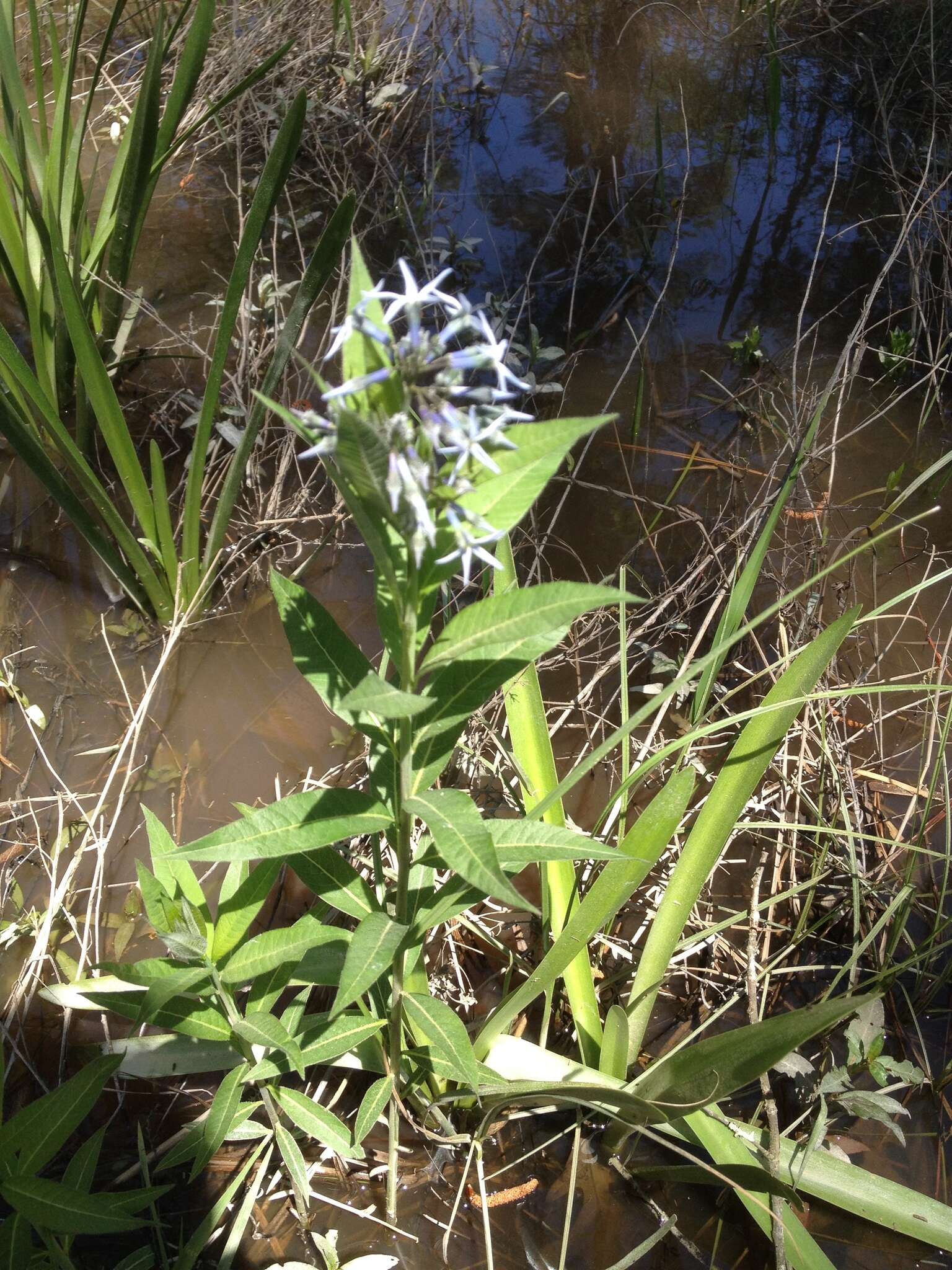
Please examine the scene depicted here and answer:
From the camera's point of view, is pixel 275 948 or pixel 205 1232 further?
pixel 205 1232

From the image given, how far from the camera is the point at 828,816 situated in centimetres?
201

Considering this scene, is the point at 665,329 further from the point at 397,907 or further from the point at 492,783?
the point at 397,907

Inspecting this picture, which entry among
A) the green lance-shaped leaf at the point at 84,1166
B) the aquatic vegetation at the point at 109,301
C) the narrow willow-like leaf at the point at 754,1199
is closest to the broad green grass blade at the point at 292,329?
the aquatic vegetation at the point at 109,301

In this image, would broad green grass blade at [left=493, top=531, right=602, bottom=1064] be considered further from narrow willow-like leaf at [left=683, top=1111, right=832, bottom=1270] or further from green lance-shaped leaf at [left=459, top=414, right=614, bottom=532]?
green lance-shaped leaf at [left=459, top=414, right=614, bottom=532]

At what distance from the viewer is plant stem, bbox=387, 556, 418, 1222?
3.12 feet

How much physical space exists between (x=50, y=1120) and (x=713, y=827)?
1118 mm

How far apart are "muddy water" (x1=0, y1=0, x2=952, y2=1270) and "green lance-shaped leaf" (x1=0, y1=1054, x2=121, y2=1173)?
0.51 meters

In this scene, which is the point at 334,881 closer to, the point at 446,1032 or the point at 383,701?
the point at 446,1032

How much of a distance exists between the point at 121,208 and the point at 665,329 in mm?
1897

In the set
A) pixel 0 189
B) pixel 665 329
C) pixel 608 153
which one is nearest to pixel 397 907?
pixel 0 189

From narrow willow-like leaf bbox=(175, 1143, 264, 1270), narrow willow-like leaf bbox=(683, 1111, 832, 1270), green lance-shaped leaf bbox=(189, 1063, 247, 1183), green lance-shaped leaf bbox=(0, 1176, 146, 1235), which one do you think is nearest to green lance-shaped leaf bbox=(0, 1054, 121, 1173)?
green lance-shaped leaf bbox=(0, 1176, 146, 1235)

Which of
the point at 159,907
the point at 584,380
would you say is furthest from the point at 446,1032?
the point at 584,380

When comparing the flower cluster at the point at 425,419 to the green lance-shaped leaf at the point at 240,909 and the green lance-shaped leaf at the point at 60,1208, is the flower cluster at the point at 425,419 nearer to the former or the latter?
the green lance-shaped leaf at the point at 240,909

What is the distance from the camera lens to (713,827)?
4.95 ft
